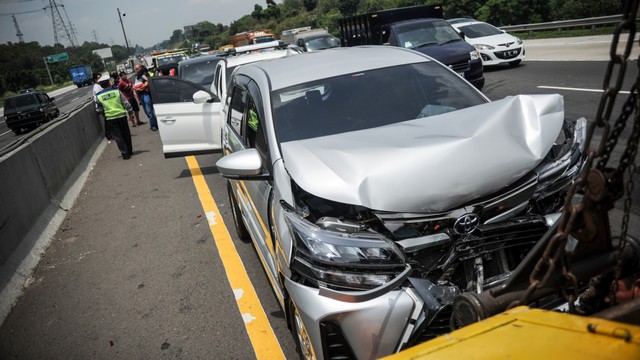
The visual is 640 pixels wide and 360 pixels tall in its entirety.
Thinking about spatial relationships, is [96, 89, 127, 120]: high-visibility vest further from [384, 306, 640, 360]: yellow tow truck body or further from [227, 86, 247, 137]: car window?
[384, 306, 640, 360]: yellow tow truck body

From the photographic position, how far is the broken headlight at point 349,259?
239cm

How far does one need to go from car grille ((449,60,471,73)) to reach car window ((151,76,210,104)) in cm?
633

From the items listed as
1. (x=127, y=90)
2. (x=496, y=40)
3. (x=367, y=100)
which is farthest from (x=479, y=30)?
(x=367, y=100)

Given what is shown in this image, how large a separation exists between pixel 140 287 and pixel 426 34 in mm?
11183

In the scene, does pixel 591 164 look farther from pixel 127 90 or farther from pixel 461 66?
→ pixel 127 90

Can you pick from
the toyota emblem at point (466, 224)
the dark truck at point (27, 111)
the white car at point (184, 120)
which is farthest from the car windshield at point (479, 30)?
the dark truck at point (27, 111)

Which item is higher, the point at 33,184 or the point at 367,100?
the point at 367,100

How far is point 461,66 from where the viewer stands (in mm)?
11391

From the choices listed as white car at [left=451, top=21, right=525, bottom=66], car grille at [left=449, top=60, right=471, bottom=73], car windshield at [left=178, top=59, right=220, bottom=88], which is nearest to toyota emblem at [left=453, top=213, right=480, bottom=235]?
car grille at [left=449, top=60, right=471, bottom=73]

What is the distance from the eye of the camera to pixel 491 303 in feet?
6.14

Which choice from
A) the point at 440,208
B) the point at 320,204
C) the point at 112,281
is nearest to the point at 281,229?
the point at 320,204

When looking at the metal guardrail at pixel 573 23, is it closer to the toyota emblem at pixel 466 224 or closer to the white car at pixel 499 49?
the white car at pixel 499 49

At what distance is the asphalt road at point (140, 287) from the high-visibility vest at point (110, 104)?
2748mm

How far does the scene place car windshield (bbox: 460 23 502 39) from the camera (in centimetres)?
1709
